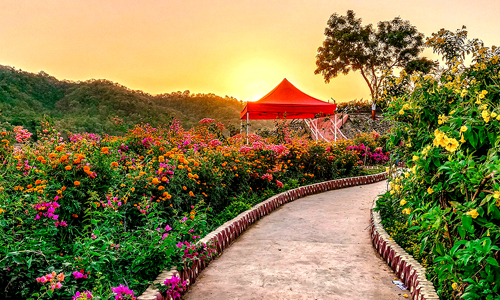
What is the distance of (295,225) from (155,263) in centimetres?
335

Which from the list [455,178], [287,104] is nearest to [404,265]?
[455,178]

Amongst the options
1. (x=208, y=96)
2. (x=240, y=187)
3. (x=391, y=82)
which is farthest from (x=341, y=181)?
(x=208, y=96)

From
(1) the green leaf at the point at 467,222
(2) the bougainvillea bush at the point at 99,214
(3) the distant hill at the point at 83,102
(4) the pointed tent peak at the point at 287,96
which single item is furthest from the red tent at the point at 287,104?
(1) the green leaf at the point at 467,222

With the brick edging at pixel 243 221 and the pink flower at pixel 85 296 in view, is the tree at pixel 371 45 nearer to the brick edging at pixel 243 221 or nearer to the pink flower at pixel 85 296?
the brick edging at pixel 243 221

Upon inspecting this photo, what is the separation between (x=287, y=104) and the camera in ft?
49.0

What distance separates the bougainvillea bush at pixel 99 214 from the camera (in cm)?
240

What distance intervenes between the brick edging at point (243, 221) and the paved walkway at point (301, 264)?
106 mm

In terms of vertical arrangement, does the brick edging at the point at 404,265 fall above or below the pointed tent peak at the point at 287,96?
below

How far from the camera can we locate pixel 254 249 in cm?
465

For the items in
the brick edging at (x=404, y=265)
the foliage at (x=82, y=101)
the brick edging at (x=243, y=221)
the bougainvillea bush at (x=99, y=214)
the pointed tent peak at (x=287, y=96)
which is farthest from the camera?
the foliage at (x=82, y=101)

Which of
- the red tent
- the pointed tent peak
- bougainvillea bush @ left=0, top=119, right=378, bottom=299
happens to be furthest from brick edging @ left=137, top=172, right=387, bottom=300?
the pointed tent peak

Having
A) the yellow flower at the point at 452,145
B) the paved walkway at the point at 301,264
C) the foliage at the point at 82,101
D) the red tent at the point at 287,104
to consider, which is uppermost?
the foliage at the point at 82,101

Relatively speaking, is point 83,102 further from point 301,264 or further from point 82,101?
point 301,264

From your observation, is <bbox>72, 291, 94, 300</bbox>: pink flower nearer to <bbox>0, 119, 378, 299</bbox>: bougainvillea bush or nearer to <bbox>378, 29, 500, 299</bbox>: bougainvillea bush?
<bbox>0, 119, 378, 299</bbox>: bougainvillea bush
